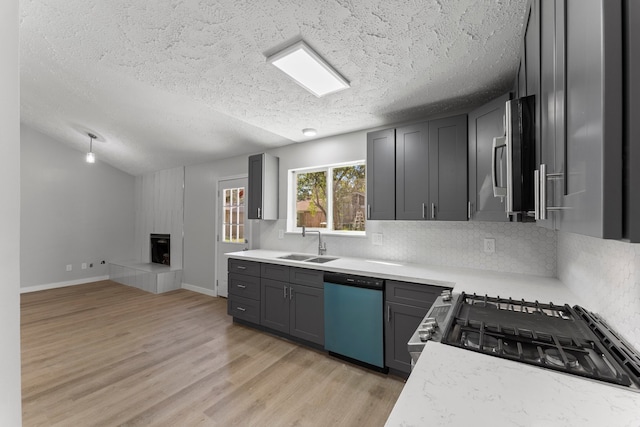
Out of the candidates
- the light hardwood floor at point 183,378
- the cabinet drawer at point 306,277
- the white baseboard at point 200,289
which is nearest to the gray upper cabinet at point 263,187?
the cabinet drawer at point 306,277

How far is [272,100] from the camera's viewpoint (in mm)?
2648

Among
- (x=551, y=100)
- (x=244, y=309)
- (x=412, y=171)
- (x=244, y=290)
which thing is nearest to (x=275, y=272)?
(x=244, y=290)

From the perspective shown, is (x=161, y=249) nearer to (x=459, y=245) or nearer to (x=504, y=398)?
(x=459, y=245)

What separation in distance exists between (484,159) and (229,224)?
13.1 feet

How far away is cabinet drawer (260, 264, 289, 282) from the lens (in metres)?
3.04

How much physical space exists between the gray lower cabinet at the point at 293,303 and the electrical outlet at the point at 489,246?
1548 mm

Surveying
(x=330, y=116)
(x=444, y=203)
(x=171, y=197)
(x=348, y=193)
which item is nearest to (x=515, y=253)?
(x=444, y=203)

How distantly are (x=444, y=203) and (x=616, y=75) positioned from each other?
2073mm

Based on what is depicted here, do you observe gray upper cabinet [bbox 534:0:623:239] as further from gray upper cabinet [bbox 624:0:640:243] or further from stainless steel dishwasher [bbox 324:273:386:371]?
stainless steel dishwasher [bbox 324:273:386:371]

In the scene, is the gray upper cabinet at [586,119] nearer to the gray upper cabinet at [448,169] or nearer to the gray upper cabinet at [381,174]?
the gray upper cabinet at [448,169]

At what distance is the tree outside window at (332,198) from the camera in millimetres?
3383

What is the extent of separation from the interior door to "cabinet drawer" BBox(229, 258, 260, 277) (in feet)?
3.30

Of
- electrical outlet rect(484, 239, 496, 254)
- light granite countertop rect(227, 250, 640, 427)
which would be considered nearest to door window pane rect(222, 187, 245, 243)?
electrical outlet rect(484, 239, 496, 254)

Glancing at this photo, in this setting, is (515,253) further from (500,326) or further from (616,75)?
(616,75)
